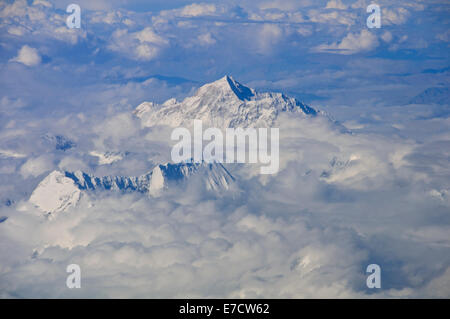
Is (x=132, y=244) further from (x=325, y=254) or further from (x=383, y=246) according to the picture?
(x=383, y=246)
